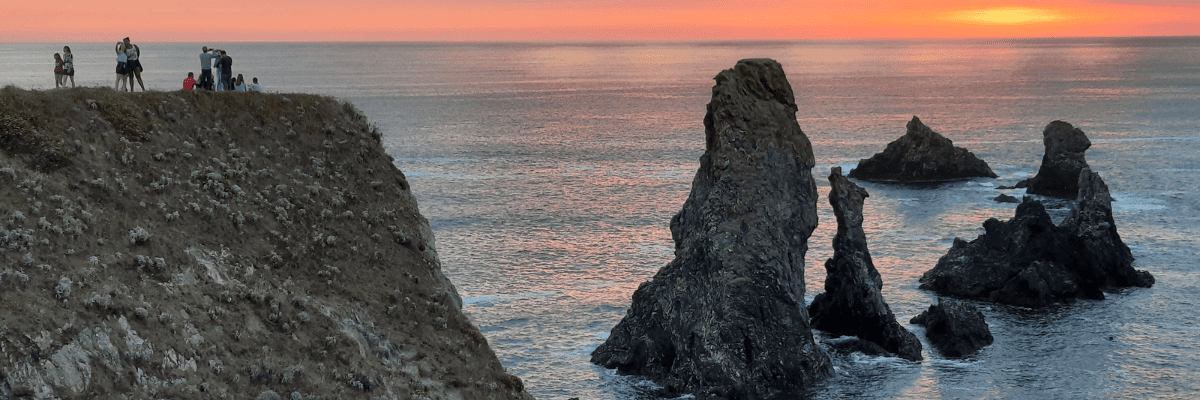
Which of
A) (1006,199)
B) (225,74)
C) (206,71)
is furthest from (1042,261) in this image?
(206,71)

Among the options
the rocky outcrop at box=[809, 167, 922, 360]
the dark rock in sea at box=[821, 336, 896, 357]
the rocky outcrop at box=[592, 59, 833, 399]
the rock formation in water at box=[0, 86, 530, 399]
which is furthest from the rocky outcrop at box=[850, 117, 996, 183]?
the rock formation in water at box=[0, 86, 530, 399]

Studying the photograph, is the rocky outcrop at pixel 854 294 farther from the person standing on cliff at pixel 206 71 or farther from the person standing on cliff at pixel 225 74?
the person standing on cliff at pixel 206 71

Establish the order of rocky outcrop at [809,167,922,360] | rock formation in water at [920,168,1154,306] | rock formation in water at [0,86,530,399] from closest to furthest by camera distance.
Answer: rock formation in water at [0,86,530,399]
rocky outcrop at [809,167,922,360]
rock formation in water at [920,168,1154,306]

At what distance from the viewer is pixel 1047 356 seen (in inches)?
1964

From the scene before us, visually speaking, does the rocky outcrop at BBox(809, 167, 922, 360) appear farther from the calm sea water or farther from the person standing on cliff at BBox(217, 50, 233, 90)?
the person standing on cliff at BBox(217, 50, 233, 90)

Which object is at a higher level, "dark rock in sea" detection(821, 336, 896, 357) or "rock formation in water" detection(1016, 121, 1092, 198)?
"rock formation in water" detection(1016, 121, 1092, 198)

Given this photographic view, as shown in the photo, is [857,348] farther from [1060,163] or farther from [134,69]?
[1060,163]

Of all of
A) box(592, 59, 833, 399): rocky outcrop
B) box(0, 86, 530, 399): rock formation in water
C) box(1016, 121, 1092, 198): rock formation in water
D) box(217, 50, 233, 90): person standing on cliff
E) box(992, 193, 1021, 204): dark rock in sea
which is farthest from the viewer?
box(992, 193, 1021, 204): dark rock in sea

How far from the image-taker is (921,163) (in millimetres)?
110625

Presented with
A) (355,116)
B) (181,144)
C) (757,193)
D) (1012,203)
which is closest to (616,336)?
(757,193)

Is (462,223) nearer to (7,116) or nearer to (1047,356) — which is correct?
(1047,356)

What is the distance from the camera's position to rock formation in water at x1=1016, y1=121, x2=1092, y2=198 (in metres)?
89.3

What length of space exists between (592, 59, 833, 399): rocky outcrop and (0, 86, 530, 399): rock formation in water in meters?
17.0

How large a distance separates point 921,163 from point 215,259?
97.3m
